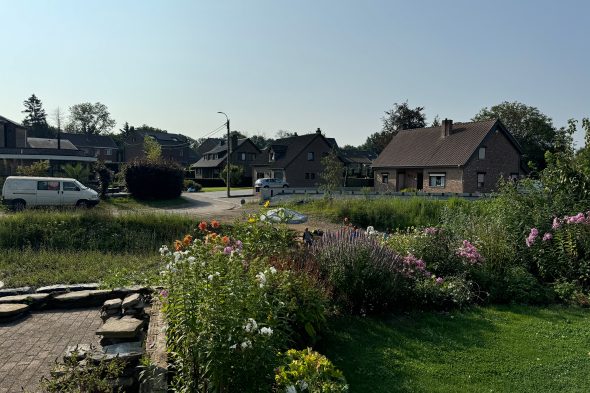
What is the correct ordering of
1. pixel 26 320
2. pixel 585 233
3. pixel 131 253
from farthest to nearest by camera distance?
pixel 131 253
pixel 585 233
pixel 26 320

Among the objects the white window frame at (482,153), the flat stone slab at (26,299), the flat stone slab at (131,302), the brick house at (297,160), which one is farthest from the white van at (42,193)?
the white window frame at (482,153)

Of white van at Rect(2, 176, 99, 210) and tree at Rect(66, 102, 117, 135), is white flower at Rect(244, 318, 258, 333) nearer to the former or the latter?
white van at Rect(2, 176, 99, 210)

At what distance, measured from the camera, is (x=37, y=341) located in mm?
5027

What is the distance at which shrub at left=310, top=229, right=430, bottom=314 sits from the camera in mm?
5887

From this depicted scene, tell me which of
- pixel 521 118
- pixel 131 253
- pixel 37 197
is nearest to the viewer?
pixel 131 253

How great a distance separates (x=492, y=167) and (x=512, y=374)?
128 feet

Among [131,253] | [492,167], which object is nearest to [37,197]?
[131,253]

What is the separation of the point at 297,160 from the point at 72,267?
141ft

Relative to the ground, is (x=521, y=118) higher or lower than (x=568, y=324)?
higher

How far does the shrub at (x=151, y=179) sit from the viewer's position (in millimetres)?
29094

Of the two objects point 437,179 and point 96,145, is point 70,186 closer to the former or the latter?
point 437,179

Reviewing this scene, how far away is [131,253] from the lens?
10914 millimetres

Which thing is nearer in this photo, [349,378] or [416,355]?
[349,378]

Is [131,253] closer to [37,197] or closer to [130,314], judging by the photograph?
[130,314]
